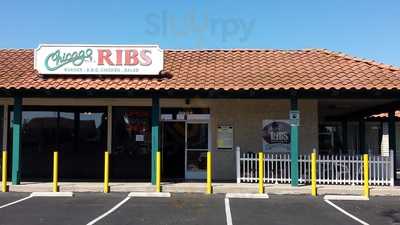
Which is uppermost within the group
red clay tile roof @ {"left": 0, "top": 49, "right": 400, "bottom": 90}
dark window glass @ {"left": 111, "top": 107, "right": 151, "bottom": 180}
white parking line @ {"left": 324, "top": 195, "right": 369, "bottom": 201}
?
red clay tile roof @ {"left": 0, "top": 49, "right": 400, "bottom": 90}

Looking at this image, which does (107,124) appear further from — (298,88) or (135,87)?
(298,88)

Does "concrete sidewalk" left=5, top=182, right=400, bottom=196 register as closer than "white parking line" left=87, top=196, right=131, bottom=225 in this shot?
No

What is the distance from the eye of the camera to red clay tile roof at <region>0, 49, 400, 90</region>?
15.5 meters

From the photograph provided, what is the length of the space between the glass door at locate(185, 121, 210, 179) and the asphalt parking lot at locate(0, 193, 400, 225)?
396cm

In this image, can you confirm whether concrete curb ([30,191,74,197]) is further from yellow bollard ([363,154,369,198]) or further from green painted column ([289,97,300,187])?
yellow bollard ([363,154,369,198])

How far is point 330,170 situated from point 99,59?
7438 mm

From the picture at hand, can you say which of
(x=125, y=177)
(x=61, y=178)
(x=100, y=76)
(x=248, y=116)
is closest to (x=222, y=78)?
(x=248, y=116)

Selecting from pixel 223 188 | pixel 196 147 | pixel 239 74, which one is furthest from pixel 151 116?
pixel 223 188

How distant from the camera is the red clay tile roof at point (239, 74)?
15.5m

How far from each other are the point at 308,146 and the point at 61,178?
792cm

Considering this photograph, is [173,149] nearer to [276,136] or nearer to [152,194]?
[276,136]

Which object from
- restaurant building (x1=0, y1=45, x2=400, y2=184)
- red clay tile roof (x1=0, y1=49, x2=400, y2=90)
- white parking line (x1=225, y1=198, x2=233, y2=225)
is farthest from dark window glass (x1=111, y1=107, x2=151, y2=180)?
white parking line (x1=225, y1=198, x2=233, y2=225)

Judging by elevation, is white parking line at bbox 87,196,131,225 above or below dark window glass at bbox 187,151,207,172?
below

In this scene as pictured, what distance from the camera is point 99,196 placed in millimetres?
14195
